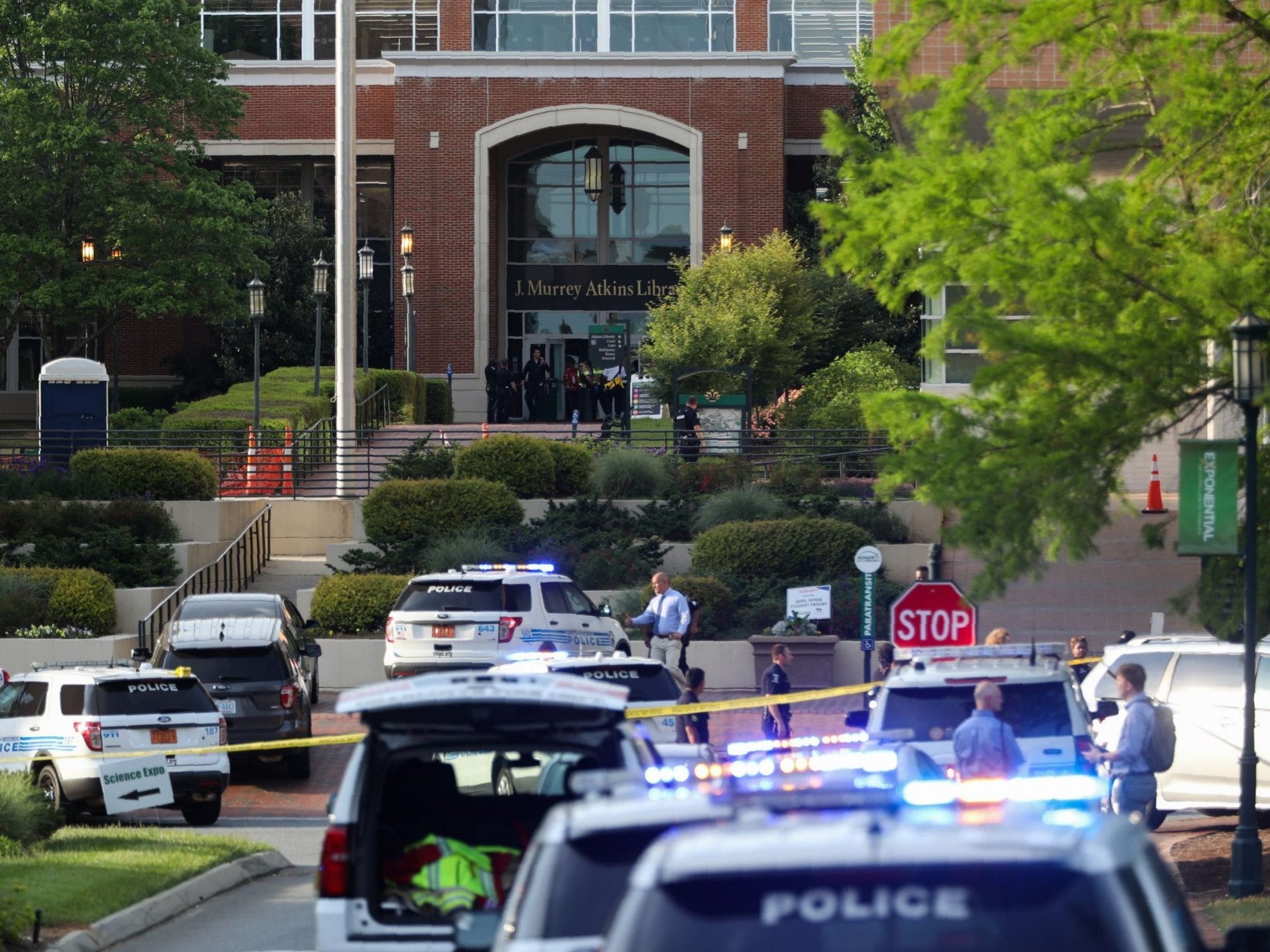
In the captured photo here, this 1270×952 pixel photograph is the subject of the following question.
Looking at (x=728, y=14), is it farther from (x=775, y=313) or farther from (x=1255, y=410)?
(x=1255, y=410)

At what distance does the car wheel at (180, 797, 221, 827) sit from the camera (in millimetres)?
17250

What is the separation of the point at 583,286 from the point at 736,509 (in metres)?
29.8

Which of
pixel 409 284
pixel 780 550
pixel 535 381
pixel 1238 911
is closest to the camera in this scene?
pixel 1238 911

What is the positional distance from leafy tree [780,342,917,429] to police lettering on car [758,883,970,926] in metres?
33.4

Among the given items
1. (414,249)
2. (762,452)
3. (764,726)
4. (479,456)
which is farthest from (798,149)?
(764,726)

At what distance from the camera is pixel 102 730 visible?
53.8 ft

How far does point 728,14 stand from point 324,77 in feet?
42.6

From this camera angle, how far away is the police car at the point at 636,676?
50.6 ft

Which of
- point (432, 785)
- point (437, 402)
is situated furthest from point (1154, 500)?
point (437, 402)

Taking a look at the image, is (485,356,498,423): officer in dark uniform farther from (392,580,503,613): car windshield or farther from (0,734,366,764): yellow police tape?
(0,734,366,764): yellow police tape

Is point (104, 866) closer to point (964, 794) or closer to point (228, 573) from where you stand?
point (964, 794)

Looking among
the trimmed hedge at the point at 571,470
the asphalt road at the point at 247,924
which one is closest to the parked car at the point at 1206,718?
the asphalt road at the point at 247,924

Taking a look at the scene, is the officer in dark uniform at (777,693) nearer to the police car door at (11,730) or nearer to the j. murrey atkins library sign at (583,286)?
the police car door at (11,730)

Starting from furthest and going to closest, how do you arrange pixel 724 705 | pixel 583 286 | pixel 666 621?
1. pixel 583 286
2. pixel 666 621
3. pixel 724 705
